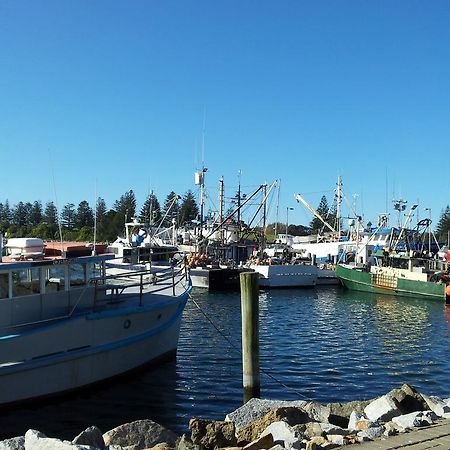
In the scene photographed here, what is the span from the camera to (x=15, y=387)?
570 inches

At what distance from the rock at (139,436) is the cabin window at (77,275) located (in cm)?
654

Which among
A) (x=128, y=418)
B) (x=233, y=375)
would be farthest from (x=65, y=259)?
(x=233, y=375)

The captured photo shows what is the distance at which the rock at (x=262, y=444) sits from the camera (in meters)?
9.67

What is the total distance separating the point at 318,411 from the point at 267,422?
1.82 meters

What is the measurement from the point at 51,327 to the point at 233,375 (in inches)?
247

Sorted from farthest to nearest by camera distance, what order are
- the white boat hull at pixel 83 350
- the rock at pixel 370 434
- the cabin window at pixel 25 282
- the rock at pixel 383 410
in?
the cabin window at pixel 25 282
the white boat hull at pixel 83 350
the rock at pixel 383 410
the rock at pixel 370 434

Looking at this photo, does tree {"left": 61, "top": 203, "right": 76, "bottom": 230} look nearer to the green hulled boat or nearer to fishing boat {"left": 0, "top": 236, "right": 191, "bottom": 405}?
the green hulled boat

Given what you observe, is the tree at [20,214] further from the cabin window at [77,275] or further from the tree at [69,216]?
the cabin window at [77,275]

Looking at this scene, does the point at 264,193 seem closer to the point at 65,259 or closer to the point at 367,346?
the point at 367,346

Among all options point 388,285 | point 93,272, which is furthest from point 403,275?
point 93,272

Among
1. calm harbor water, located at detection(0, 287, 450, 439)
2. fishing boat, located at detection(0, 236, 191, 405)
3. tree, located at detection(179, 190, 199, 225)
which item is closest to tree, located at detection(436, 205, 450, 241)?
tree, located at detection(179, 190, 199, 225)

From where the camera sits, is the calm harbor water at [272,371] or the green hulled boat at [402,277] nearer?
the calm harbor water at [272,371]

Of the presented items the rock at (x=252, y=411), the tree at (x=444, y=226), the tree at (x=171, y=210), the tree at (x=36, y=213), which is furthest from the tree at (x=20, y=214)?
the rock at (x=252, y=411)

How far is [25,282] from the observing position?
15516 mm
